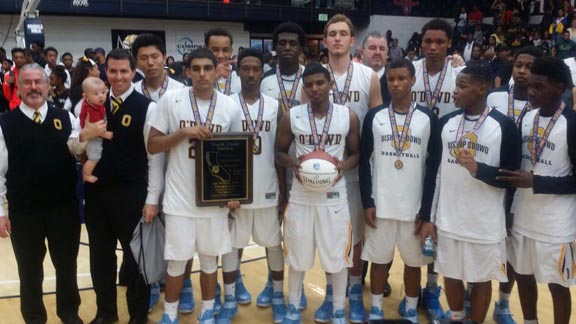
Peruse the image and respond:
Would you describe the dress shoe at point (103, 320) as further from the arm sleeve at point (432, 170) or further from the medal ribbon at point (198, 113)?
the arm sleeve at point (432, 170)

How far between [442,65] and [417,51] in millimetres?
16313

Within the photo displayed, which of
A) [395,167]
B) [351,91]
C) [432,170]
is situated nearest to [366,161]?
[395,167]

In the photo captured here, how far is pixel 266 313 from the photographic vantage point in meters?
4.39

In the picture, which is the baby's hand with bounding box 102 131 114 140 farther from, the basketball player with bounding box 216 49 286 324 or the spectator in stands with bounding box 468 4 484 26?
the spectator in stands with bounding box 468 4 484 26

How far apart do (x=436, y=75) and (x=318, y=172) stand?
139cm

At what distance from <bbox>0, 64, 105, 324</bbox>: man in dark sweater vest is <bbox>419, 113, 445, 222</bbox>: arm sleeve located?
7.38ft

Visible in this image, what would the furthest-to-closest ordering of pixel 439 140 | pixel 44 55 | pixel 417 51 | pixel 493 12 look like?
pixel 493 12 → pixel 417 51 → pixel 44 55 → pixel 439 140

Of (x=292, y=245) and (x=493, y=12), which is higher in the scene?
(x=493, y=12)

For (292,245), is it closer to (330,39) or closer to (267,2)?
(330,39)

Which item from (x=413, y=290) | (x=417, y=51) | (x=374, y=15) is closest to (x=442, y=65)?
(x=413, y=290)

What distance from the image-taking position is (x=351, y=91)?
4.21 m

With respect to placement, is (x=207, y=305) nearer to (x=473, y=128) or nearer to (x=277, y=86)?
(x=277, y=86)

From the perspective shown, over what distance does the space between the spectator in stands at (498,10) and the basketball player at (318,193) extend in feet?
58.6

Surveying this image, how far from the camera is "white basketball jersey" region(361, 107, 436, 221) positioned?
3748mm
